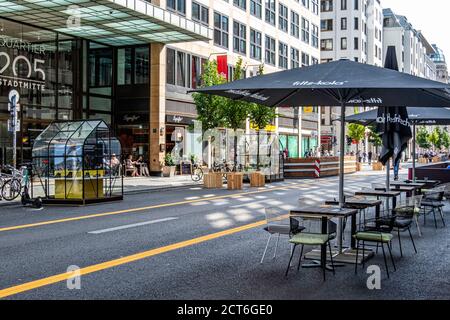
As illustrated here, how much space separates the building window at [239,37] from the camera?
147ft

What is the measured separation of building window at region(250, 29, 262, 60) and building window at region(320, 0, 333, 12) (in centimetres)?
4261

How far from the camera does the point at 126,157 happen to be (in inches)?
1393

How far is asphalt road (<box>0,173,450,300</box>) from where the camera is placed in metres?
6.87

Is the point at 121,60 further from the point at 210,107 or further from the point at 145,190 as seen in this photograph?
the point at 145,190

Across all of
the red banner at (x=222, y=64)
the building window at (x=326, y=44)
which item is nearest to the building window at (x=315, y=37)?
the building window at (x=326, y=44)

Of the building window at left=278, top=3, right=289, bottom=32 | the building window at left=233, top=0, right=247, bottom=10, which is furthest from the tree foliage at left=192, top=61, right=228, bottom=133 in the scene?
the building window at left=278, top=3, right=289, bottom=32

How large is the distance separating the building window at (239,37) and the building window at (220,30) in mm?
1672

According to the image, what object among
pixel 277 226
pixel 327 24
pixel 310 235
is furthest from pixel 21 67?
pixel 327 24

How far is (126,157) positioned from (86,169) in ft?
56.3

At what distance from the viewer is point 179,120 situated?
36.6 m

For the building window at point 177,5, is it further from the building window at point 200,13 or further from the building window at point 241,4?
the building window at point 241,4

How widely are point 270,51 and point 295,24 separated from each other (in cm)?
838
